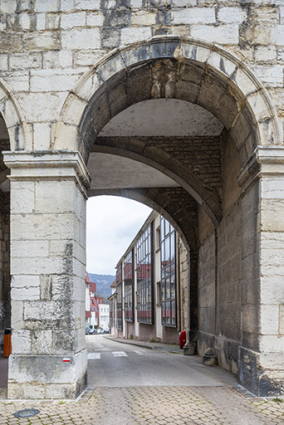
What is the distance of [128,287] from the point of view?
30.5 m

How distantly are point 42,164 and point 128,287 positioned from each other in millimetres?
25834

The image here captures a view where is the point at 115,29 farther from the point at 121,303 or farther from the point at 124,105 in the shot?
the point at 121,303

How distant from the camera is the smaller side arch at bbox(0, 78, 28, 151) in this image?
5.31m

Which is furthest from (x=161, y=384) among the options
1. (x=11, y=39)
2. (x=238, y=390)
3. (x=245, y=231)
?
(x=11, y=39)

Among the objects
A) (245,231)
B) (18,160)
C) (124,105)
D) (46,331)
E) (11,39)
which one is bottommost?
(46,331)

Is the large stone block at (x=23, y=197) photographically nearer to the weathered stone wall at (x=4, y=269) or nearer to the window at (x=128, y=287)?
the weathered stone wall at (x=4, y=269)

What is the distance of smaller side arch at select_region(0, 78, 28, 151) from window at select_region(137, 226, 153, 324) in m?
15.5

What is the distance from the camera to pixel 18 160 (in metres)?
5.20

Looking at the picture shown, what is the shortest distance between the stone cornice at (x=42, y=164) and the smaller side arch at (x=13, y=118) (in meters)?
0.13

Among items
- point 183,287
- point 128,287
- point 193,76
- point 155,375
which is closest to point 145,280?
point 183,287

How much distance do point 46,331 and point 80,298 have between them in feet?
2.08

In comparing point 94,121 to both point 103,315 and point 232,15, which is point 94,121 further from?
point 103,315

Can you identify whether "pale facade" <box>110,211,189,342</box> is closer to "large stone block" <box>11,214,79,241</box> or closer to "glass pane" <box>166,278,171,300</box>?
"glass pane" <box>166,278,171,300</box>

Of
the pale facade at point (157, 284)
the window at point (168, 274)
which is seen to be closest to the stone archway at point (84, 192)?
the pale facade at point (157, 284)
